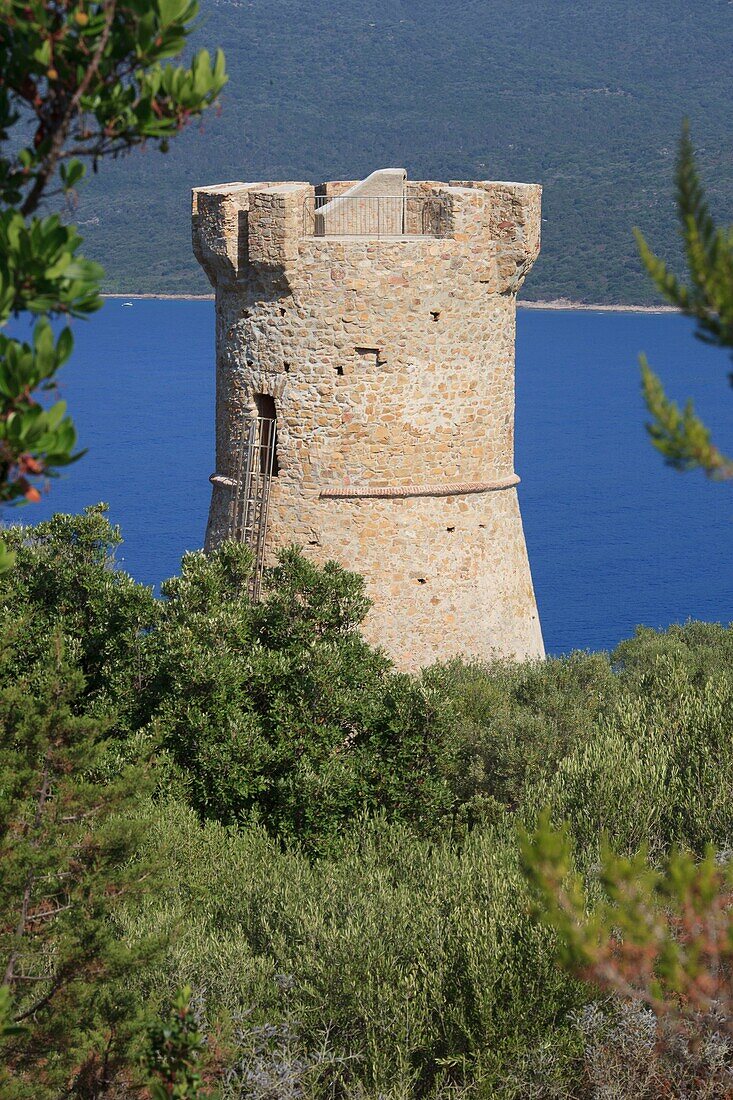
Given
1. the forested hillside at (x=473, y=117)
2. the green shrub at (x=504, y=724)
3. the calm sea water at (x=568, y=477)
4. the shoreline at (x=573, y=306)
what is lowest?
the green shrub at (x=504, y=724)

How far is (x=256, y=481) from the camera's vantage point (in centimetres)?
1432

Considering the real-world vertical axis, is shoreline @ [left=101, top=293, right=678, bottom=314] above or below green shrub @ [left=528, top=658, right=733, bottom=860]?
above

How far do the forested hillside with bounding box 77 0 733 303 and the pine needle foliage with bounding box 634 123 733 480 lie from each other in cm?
6665

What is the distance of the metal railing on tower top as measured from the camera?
1566 centimetres

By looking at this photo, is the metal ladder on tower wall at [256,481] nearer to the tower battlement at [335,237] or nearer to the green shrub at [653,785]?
the tower battlement at [335,237]

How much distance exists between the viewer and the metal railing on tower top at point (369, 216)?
15.7 meters

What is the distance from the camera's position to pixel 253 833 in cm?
1169

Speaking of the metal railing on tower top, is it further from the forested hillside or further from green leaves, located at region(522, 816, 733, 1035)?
the forested hillside

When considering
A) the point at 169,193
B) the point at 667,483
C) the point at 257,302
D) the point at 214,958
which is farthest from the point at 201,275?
the point at 214,958

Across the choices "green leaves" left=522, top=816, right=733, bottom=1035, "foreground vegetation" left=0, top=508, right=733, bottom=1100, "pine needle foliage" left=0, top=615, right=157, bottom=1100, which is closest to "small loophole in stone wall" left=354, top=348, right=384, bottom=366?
"foreground vegetation" left=0, top=508, right=733, bottom=1100

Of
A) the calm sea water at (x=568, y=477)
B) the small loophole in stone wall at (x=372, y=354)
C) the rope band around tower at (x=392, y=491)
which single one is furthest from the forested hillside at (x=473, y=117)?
the small loophole in stone wall at (x=372, y=354)

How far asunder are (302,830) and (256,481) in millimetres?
3742

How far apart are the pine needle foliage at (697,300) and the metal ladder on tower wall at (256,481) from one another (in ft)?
32.0

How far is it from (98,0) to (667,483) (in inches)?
2321
